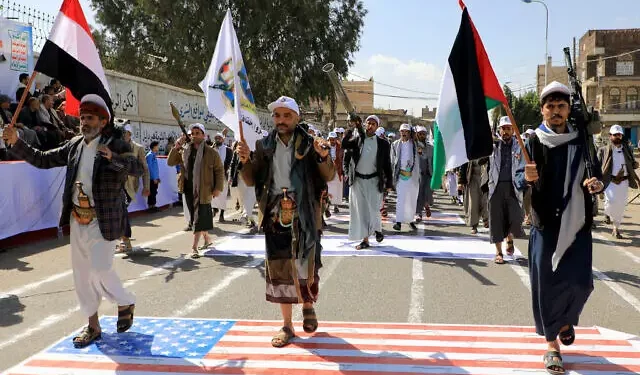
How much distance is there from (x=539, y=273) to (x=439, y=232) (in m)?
7.06

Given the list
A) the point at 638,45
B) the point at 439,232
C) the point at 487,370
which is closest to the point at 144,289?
the point at 487,370

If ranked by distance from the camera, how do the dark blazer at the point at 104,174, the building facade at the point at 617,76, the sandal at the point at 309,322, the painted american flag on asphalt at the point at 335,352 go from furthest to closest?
the building facade at the point at 617,76, the sandal at the point at 309,322, the dark blazer at the point at 104,174, the painted american flag on asphalt at the point at 335,352

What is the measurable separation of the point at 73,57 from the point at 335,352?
324 centimetres

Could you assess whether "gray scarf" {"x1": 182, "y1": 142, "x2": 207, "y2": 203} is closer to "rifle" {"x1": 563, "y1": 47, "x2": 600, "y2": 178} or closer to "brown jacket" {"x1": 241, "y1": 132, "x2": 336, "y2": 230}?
"brown jacket" {"x1": 241, "y1": 132, "x2": 336, "y2": 230}

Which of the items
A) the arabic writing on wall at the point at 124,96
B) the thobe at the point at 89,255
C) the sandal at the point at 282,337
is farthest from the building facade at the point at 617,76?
the thobe at the point at 89,255

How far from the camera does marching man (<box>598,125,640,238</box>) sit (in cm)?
1064

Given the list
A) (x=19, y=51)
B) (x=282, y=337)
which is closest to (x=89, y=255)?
(x=282, y=337)

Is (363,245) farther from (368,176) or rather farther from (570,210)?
(570,210)

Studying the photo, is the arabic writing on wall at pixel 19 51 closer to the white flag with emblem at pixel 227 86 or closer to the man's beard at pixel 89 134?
the white flag with emblem at pixel 227 86

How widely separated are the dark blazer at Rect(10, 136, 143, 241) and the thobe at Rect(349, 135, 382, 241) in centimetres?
476

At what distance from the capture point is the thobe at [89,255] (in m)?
4.66

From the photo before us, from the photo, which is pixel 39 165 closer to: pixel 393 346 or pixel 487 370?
pixel 393 346

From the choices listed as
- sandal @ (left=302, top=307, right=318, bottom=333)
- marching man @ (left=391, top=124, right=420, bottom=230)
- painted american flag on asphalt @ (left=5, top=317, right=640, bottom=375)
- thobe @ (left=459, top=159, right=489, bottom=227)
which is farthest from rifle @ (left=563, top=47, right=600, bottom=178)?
marching man @ (left=391, top=124, right=420, bottom=230)

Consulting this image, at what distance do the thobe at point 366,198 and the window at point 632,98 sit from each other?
204 ft
